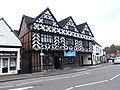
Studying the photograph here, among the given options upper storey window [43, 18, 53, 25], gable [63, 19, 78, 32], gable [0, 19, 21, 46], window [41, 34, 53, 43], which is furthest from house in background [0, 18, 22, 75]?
gable [63, 19, 78, 32]

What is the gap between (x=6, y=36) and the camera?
21312 mm

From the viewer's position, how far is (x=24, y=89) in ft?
32.6

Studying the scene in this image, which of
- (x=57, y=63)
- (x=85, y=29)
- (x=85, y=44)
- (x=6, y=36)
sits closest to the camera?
(x=6, y=36)

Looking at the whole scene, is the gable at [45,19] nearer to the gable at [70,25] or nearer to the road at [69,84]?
the gable at [70,25]

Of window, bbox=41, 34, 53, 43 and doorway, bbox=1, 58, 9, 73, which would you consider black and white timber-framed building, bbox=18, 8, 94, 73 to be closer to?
window, bbox=41, 34, 53, 43

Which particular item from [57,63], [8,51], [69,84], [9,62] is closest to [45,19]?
[57,63]

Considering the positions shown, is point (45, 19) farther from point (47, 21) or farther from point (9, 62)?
point (9, 62)

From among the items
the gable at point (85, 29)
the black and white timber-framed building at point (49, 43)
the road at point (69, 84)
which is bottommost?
the road at point (69, 84)

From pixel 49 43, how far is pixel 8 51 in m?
7.12

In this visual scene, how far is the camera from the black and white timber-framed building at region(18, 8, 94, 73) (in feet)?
78.0

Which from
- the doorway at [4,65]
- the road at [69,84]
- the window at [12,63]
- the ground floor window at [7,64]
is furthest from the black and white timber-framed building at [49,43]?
the road at [69,84]

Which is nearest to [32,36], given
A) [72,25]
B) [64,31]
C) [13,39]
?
[13,39]

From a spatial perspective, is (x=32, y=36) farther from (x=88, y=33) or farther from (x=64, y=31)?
(x=88, y=33)

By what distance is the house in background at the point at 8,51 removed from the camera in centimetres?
2045
